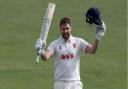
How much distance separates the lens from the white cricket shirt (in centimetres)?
1006

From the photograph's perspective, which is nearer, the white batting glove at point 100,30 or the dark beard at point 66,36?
the white batting glove at point 100,30

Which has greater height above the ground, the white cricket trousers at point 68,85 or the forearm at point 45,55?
the forearm at point 45,55

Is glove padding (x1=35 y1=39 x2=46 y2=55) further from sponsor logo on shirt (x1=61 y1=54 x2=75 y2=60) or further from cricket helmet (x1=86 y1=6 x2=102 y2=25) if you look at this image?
cricket helmet (x1=86 y1=6 x2=102 y2=25)

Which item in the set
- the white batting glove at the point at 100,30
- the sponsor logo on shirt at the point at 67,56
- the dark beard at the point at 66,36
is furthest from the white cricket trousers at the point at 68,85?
the white batting glove at the point at 100,30

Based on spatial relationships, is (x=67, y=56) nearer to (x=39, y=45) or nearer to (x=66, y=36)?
(x=66, y=36)

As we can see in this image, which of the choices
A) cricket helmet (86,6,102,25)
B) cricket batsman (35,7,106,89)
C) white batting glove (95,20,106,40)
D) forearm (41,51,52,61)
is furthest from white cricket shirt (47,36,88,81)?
cricket helmet (86,6,102,25)

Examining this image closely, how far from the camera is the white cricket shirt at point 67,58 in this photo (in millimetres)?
10062

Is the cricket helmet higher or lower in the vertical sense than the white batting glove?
higher

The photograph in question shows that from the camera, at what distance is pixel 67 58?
1009cm

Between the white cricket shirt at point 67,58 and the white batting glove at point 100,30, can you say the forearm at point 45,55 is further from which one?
the white batting glove at point 100,30

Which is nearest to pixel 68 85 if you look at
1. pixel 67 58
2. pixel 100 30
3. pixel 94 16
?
pixel 67 58

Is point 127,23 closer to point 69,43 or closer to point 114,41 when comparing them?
point 114,41

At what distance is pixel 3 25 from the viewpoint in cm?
2272

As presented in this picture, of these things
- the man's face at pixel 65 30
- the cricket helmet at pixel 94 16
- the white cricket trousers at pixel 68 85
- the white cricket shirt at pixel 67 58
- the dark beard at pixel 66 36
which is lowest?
the white cricket trousers at pixel 68 85
